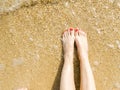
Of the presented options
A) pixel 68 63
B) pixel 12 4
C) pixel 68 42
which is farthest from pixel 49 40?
pixel 12 4

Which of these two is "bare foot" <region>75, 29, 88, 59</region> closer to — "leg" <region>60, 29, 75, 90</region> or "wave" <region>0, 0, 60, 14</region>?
"leg" <region>60, 29, 75, 90</region>

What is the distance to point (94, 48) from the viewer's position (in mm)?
2889

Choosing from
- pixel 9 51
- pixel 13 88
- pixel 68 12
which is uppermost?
pixel 68 12

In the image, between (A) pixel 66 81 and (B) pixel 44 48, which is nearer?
(A) pixel 66 81

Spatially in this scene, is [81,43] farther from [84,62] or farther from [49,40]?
[49,40]

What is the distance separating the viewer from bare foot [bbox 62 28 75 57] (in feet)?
9.36

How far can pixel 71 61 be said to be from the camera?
283 centimetres

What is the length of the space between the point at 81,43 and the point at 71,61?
0.54 feet

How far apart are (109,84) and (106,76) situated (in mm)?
66

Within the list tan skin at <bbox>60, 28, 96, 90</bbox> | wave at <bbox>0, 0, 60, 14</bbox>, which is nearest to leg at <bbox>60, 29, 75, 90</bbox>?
tan skin at <bbox>60, 28, 96, 90</bbox>

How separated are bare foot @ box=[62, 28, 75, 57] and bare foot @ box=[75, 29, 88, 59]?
40 mm

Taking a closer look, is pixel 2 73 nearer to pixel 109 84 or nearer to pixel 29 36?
pixel 29 36

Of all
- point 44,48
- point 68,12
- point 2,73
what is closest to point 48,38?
point 44,48

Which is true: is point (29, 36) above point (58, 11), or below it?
below
